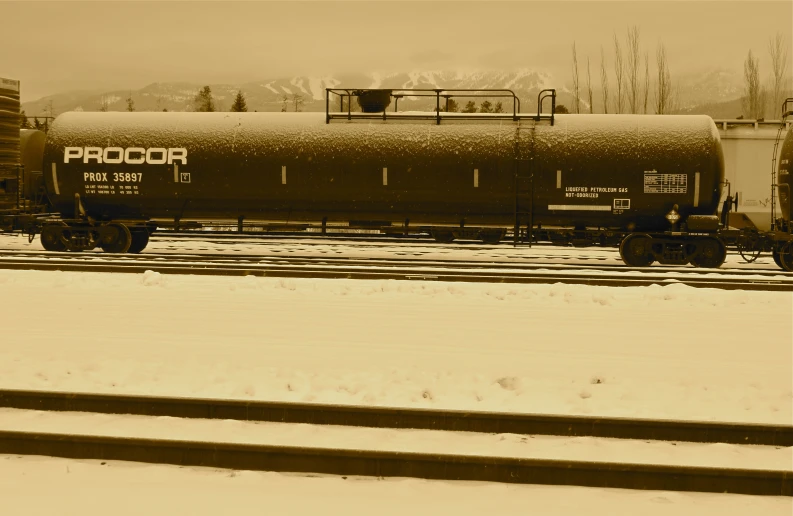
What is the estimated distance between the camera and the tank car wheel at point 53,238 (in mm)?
18656

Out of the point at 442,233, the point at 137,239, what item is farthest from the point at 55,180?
the point at 442,233

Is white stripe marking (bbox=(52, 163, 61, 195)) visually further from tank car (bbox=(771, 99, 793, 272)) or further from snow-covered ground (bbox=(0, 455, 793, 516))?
tank car (bbox=(771, 99, 793, 272))

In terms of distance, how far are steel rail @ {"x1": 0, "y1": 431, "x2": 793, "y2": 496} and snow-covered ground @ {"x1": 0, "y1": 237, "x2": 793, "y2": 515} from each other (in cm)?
10

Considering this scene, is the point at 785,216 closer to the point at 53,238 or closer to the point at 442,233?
the point at 442,233

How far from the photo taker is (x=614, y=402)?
6730mm

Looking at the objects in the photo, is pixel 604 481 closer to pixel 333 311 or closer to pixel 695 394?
pixel 695 394

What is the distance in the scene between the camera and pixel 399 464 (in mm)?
5242

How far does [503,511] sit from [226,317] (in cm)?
656

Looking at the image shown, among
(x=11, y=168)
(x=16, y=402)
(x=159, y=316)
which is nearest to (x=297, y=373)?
(x=16, y=402)

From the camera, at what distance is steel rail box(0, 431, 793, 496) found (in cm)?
504

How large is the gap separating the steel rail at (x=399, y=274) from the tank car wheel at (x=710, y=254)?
247 cm

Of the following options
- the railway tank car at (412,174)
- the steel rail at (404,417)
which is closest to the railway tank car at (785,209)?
the railway tank car at (412,174)

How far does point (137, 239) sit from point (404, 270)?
28.1ft

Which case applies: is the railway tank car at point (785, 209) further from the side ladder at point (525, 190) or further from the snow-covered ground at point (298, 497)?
the snow-covered ground at point (298, 497)
